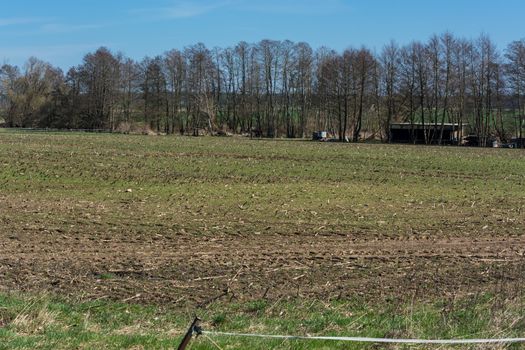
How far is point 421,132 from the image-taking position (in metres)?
94.6

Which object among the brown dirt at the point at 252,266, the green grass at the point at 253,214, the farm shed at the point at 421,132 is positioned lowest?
the brown dirt at the point at 252,266

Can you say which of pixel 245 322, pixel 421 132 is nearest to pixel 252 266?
pixel 245 322

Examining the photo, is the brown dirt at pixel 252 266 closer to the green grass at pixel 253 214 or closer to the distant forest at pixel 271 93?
the green grass at pixel 253 214

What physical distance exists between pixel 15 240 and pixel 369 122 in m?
95.7

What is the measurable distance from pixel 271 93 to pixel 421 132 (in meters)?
32.9

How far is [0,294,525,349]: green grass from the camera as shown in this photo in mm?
6484

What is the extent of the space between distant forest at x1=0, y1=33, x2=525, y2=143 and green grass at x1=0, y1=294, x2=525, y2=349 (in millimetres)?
89327

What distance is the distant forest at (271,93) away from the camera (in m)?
95.5

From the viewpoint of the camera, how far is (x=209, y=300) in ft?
31.5

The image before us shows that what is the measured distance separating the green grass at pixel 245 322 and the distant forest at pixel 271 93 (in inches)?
3517

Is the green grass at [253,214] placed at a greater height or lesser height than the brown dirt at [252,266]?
greater

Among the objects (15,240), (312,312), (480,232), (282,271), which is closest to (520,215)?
(480,232)

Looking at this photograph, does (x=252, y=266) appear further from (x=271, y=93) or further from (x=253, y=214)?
(x=271, y=93)

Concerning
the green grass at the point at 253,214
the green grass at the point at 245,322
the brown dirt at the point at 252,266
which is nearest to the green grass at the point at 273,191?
the green grass at the point at 253,214
